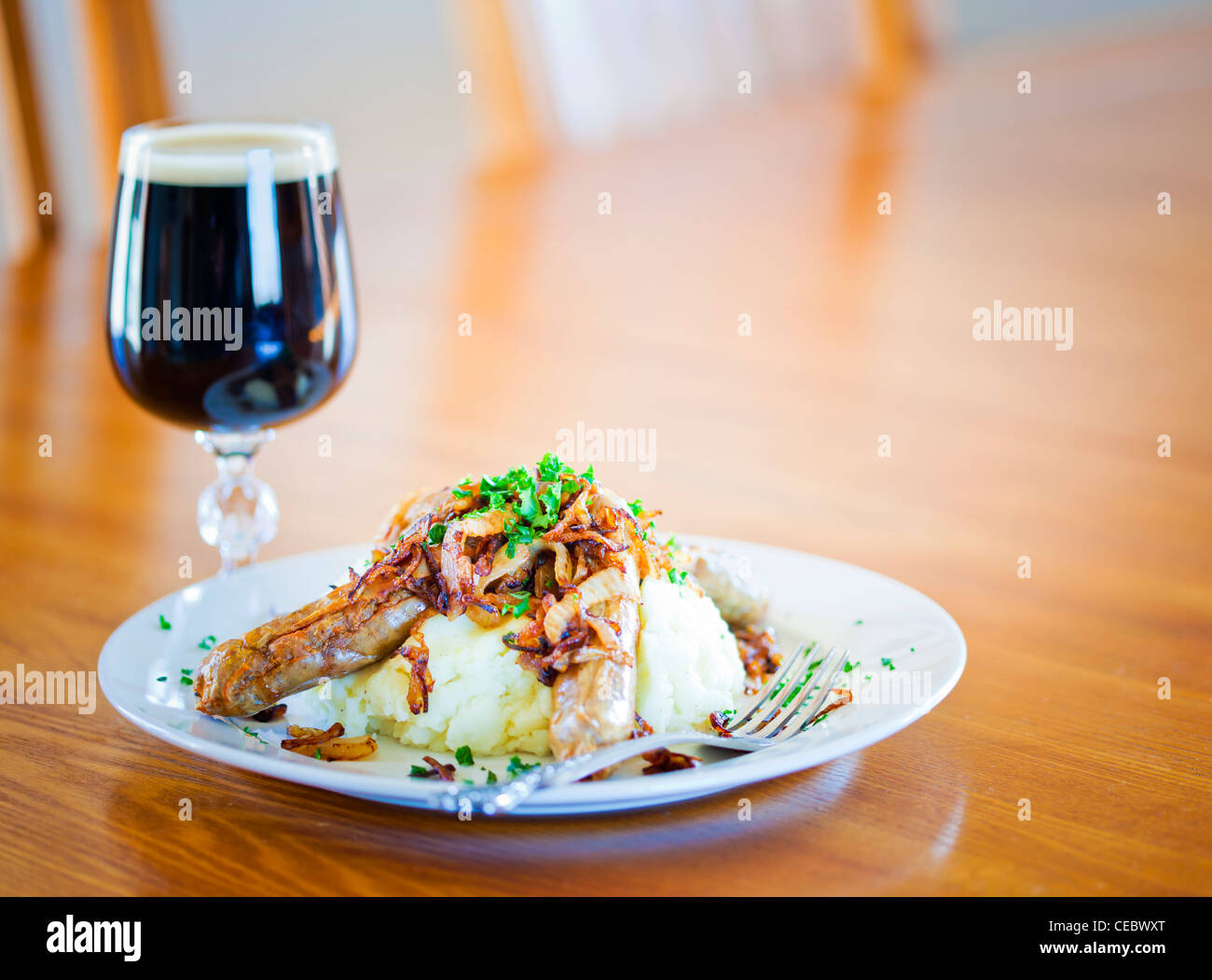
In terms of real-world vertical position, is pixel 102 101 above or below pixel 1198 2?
below

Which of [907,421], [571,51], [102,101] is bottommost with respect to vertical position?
[907,421]

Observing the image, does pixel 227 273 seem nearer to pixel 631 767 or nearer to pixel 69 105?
pixel 631 767

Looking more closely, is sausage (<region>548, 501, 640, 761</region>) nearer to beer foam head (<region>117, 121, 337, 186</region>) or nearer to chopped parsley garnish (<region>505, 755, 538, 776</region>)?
chopped parsley garnish (<region>505, 755, 538, 776</region>)

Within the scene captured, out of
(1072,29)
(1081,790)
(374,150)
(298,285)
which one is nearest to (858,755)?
(1081,790)

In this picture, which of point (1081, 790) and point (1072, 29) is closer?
point (1081, 790)

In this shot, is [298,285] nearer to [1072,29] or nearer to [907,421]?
[907,421]
